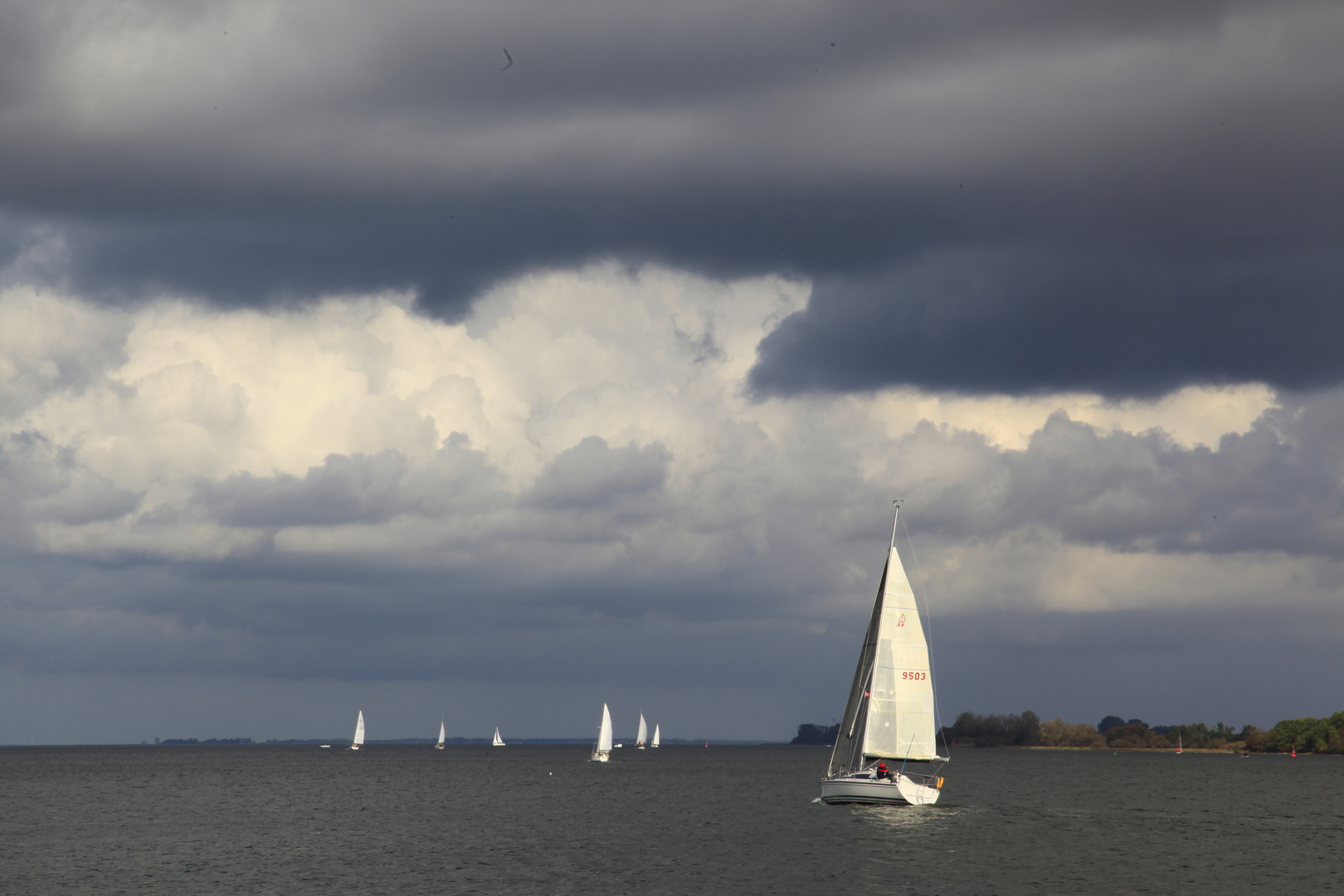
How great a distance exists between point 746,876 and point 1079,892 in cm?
1712

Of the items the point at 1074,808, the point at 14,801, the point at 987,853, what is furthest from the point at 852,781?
the point at 14,801

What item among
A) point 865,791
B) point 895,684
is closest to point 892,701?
point 895,684

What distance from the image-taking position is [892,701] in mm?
90062

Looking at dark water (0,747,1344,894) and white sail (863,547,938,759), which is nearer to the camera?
dark water (0,747,1344,894)

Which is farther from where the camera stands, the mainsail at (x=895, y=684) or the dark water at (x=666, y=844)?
the mainsail at (x=895, y=684)

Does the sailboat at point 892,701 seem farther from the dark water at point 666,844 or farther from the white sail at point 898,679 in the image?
the dark water at point 666,844

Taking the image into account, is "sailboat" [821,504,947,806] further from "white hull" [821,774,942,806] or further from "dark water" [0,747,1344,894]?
"dark water" [0,747,1344,894]

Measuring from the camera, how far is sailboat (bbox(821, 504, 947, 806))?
294 feet

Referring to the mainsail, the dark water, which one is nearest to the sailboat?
the mainsail

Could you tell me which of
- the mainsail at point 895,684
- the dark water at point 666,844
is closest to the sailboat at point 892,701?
the mainsail at point 895,684

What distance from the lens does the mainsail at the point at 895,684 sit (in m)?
89.6

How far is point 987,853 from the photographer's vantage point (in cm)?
8006

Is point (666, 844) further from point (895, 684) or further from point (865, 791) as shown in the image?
point (895, 684)

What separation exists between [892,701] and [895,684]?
1.21m
